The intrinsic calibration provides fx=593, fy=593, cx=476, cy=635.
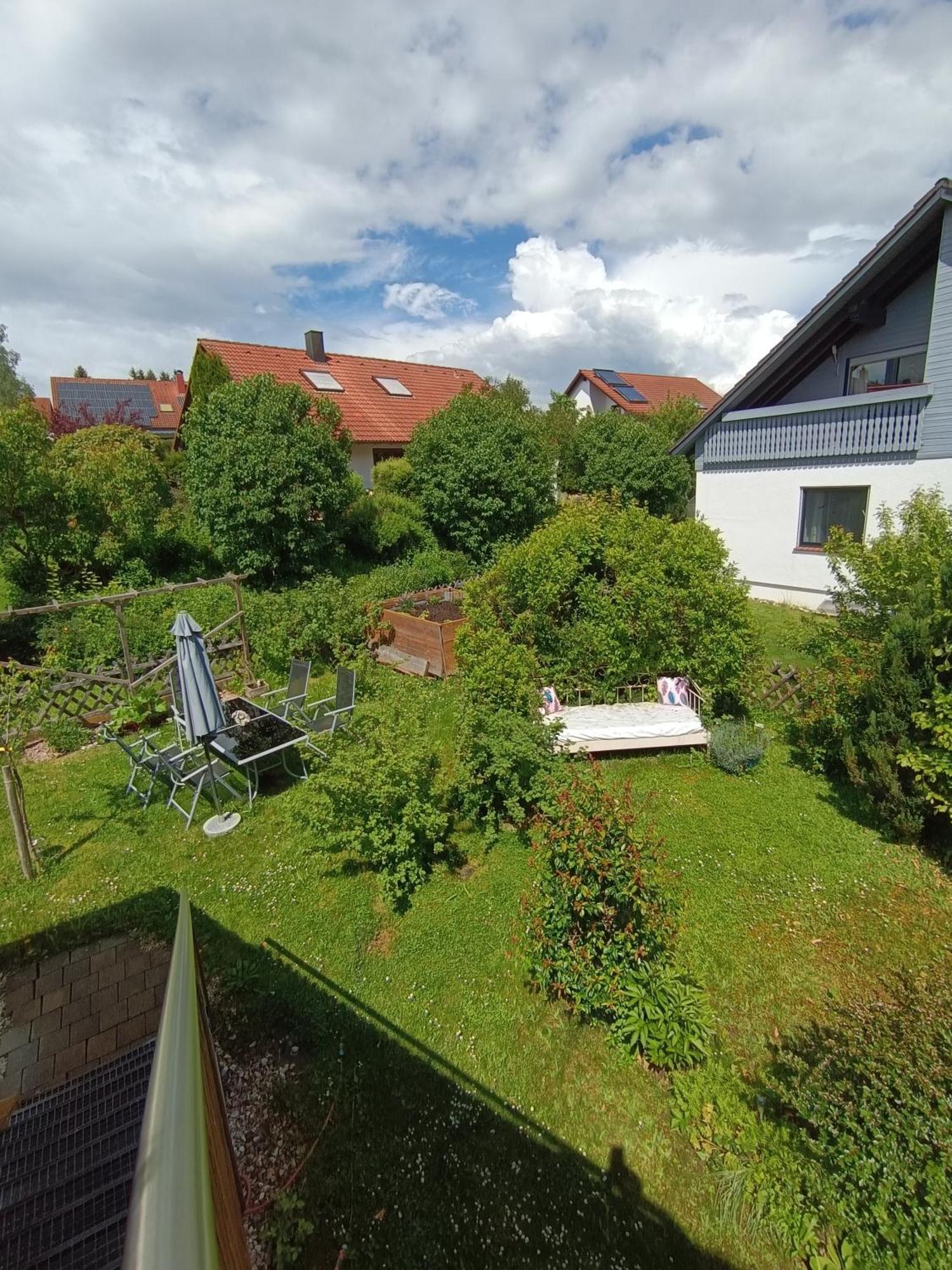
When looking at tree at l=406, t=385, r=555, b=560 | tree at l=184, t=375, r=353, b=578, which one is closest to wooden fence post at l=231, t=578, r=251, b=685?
tree at l=184, t=375, r=353, b=578

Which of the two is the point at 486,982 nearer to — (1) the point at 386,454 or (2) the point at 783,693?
(2) the point at 783,693

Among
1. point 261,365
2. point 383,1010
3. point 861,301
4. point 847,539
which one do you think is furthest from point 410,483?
point 383,1010

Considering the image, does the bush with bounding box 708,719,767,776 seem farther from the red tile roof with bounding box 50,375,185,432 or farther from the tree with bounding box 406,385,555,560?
the red tile roof with bounding box 50,375,185,432

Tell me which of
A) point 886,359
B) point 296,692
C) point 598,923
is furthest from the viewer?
point 886,359

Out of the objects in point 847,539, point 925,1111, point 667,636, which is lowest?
point 925,1111

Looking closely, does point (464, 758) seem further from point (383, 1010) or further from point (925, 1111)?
point (925, 1111)

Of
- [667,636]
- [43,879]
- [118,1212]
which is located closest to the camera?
[118,1212]

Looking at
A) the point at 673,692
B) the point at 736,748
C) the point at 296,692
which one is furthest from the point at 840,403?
the point at 296,692
